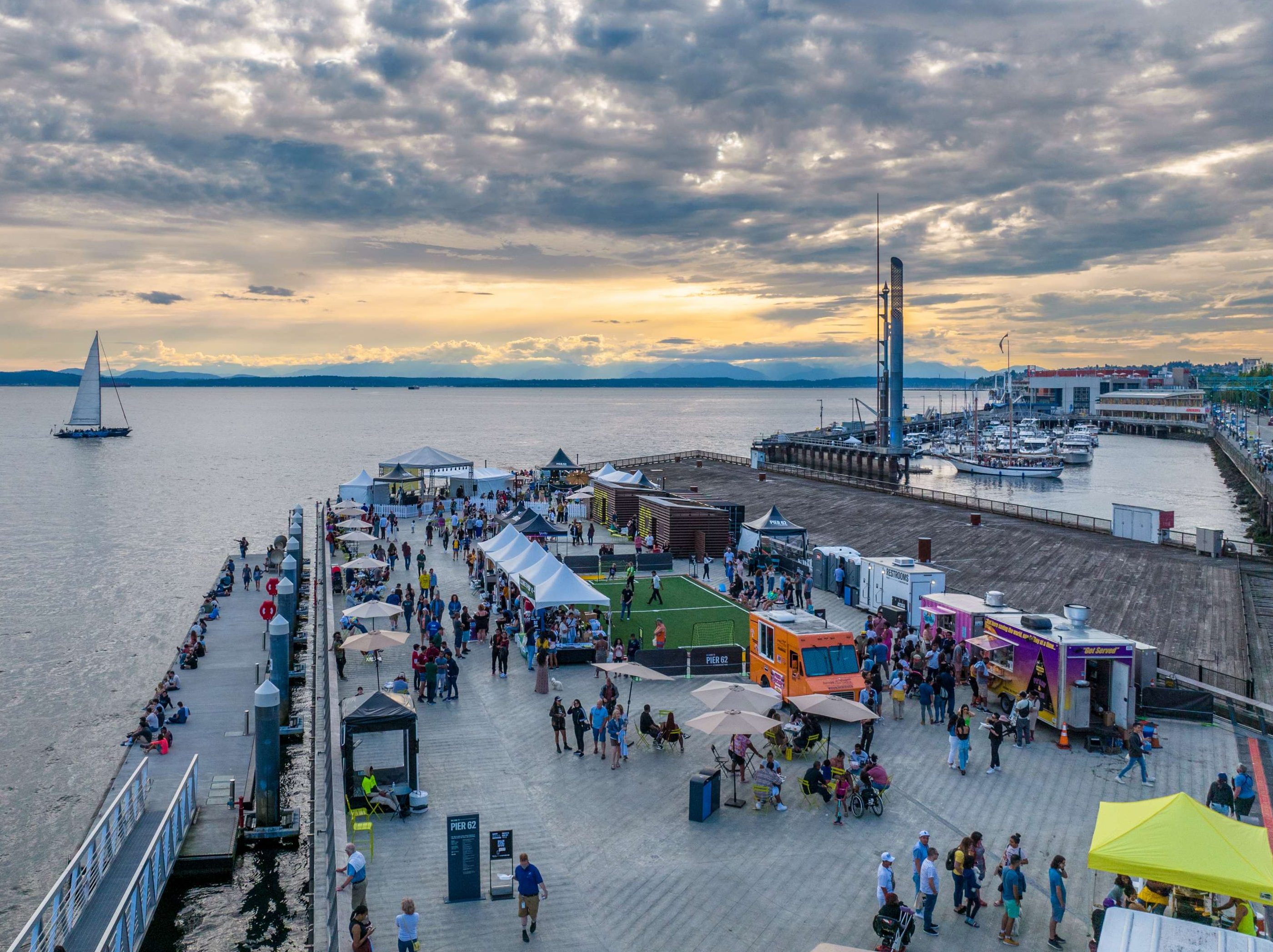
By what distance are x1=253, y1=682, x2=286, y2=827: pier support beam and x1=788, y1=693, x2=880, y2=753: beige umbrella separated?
9542mm

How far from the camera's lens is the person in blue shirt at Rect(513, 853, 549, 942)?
1111cm

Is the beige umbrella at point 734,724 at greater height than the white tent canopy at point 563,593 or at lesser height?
lesser

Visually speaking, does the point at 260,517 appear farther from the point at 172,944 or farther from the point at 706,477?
the point at 172,944

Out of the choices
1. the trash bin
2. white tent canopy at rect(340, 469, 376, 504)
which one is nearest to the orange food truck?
the trash bin

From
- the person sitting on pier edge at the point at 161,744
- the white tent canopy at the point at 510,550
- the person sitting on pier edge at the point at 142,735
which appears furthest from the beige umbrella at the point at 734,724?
the person sitting on pier edge at the point at 142,735

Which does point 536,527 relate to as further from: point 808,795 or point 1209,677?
point 1209,677

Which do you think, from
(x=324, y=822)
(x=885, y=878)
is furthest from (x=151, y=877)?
(x=885, y=878)

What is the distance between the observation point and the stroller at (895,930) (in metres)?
10.8

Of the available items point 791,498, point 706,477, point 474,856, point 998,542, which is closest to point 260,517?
point 706,477

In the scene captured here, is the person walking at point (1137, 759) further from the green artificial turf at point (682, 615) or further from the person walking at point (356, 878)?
the person walking at point (356, 878)

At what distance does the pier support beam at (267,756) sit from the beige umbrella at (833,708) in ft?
31.3

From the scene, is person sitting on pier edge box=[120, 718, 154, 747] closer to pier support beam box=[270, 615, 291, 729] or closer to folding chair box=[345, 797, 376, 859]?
pier support beam box=[270, 615, 291, 729]

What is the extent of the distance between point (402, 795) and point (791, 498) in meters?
39.3

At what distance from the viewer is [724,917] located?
11758mm
